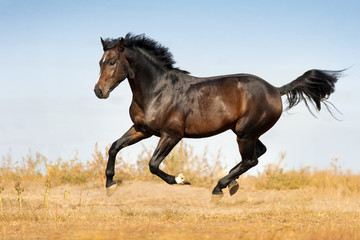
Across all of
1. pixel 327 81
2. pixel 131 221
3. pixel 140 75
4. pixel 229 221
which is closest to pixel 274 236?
pixel 229 221

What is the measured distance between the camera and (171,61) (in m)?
8.32

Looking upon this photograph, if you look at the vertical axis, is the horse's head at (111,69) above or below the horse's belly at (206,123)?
above

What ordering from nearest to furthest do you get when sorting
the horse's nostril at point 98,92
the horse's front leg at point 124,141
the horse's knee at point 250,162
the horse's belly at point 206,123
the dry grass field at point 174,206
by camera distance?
the dry grass field at point 174,206, the horse's nostril at point 98,92, the horse's belly at point 206,123, the horse's front leg at point 124,141, the horse's knee at point 250,162

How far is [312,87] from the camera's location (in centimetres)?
924

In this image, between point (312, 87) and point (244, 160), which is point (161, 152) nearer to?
point (244, 160)

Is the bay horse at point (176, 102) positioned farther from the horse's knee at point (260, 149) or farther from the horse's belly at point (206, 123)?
the horse's knee at point (260, 149)

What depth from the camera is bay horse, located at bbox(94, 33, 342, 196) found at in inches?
307

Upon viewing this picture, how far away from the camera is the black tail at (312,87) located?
362 inches

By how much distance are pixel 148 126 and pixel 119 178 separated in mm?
6117

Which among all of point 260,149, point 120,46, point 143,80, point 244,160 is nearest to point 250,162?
point 244,160

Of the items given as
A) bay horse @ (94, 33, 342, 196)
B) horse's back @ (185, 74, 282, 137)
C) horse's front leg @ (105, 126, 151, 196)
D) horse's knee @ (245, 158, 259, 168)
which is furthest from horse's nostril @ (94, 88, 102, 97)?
horse's knee @ (245, 158, 259, 168)

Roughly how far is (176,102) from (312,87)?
3.09 m

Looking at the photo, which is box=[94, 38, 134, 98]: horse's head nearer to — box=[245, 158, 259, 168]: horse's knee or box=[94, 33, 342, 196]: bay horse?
box=[94, 33, 342, 196]: bay horse

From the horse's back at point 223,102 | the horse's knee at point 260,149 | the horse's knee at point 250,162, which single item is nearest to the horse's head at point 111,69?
the horse's back at point 223,102
